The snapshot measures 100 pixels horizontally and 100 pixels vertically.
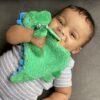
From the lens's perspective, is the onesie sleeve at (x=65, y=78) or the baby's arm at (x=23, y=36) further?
the onesie sleeve at (x=65, y=78)

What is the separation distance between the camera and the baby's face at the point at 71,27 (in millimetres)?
1181

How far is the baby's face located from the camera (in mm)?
1181

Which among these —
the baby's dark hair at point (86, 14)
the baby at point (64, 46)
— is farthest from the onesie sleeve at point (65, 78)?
the baby's dark hair at point (86, 14)

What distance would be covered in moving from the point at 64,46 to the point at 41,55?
88mm

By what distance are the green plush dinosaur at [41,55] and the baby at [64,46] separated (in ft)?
0.09

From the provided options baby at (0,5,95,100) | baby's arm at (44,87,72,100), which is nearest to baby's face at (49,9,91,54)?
baby at (0,5,95,100)

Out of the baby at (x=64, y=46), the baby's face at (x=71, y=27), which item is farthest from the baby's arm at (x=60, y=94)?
the baby's face at (x=71, y=27)

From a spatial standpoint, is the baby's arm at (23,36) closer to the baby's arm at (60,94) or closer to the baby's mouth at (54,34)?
the baby's mouth at (54,34)

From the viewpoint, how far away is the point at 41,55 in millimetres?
1149

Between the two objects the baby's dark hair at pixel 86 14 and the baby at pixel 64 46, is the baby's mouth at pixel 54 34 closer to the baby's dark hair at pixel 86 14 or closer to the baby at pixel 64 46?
the baby at pixel 64 46

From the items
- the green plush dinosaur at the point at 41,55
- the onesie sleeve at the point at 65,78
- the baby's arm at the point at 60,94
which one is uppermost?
the green plush dinosaur at the point at 41,55

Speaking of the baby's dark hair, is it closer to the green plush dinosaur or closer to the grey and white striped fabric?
the green plush dinosaur

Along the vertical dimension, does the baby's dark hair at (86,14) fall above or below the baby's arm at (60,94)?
above

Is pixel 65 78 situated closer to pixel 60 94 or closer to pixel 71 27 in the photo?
pixel 60 94
